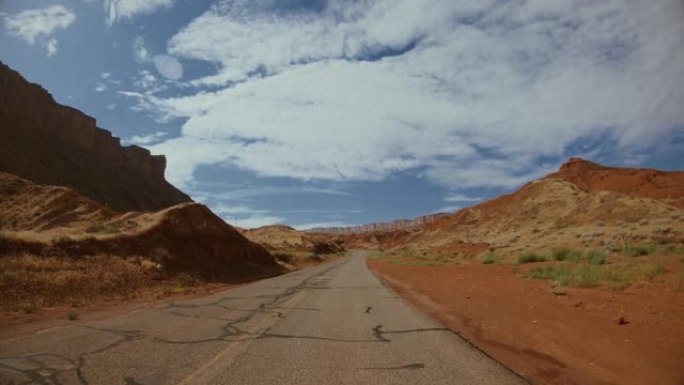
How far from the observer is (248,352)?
7.61m

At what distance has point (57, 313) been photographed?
1260cm

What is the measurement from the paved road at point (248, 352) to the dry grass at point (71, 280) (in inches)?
188

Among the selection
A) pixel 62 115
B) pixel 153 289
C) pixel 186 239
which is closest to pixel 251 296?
pixel 153 289

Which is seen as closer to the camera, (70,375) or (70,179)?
(70,375)

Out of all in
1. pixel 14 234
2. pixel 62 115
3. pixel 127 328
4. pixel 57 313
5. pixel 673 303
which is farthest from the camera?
pixel 62 115

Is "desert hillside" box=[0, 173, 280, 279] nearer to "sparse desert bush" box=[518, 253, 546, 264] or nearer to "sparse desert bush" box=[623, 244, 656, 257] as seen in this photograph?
"sparse desert bush" box=[518, 253, 546, 264]

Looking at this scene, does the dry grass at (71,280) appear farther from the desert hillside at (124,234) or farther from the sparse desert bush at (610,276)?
the sparse desert bush at (610,276)

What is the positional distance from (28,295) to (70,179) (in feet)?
201

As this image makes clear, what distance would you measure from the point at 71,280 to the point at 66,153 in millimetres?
67692

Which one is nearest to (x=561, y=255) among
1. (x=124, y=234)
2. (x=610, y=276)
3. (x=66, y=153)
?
(x=610, y=276)

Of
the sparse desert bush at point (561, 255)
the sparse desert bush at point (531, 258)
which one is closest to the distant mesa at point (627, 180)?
the sparse desert bush at point (531, 258)

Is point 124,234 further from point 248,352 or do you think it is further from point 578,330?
point 578,330

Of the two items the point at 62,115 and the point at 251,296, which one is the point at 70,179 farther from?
the point at 251,296

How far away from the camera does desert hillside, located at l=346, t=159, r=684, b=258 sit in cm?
3584
